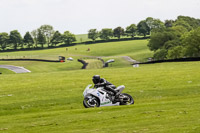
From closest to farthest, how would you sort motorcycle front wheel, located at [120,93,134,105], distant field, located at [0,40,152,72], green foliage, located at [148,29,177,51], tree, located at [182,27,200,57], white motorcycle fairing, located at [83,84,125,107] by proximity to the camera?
white motorcycle fairing, located at [83,84,125,107] < motorcycle front wheel, located at [120,93,134,105] < tree, located at [182,27,200,57] < distant field, located at [0,40,152,72] < green foliage, located at [148,29,177,51]

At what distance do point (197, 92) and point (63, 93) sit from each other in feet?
35.6

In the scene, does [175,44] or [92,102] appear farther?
[175,44]

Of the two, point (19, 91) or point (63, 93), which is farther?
point (19, 91)

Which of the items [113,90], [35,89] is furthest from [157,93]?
[35,89]

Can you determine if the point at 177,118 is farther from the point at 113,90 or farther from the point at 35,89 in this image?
the point at 35,89

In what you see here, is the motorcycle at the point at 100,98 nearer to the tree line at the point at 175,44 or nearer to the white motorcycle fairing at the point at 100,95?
the white motorcycle fairing at the point at 100,95

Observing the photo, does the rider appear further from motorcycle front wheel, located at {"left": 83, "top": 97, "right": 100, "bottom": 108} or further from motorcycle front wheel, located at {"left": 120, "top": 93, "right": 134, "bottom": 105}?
motorcycle front wheel, located at {"left": 83, "top": 97, "right": 100, "bottom": 108}

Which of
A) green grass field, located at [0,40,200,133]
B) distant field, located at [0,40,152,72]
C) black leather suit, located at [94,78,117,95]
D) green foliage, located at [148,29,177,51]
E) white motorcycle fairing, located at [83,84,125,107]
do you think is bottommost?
distant field, located at [0,40,152,72]

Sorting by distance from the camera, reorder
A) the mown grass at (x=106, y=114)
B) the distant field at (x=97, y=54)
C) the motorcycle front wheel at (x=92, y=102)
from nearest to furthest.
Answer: the mown grass at (x=106, y=114), the motorcycle front wheel at (x=92, y=102), the distant field at (x=97, y=54)

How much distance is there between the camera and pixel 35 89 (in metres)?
32.9

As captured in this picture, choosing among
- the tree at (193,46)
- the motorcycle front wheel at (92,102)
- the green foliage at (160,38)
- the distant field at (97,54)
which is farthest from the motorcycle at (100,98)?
the green foliage at (160,38)

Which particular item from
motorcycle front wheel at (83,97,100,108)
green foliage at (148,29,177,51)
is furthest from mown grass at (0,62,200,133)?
green foliage at (148,29,177,51)

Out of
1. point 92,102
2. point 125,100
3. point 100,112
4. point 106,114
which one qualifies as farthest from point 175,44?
point 106,114

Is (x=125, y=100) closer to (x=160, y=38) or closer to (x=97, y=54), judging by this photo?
(x=160, y=38)
